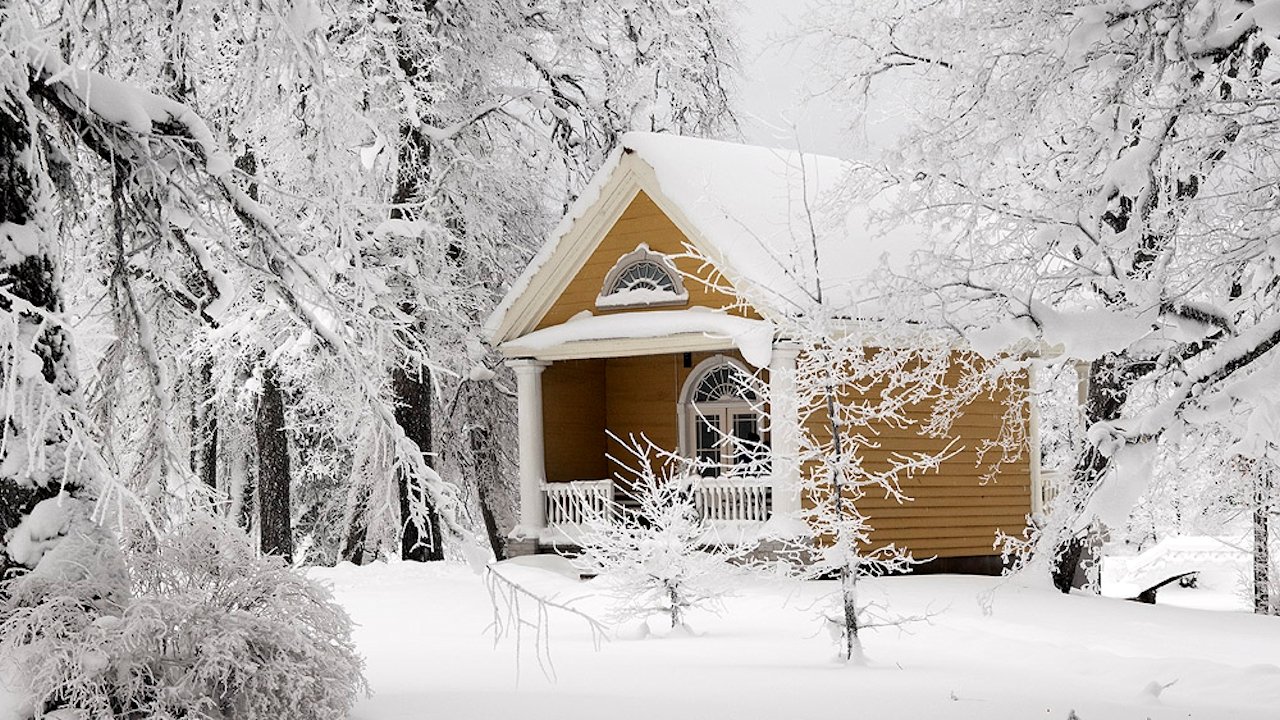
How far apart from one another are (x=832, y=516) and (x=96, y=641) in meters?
5.26

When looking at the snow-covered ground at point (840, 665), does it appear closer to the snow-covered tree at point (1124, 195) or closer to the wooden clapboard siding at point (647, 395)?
the snow-covered tree at point (1124, 195)

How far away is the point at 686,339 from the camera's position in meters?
16.9

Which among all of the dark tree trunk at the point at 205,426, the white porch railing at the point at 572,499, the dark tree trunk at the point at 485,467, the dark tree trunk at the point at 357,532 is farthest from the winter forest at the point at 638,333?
the dark tree trunk at the point at 357,532

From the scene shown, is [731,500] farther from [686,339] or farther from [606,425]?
[606,425]

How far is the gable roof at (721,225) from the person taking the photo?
628 inches

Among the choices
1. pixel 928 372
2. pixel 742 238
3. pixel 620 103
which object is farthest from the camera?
pixel 620 103

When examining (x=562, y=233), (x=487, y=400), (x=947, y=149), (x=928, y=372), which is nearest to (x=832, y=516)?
(x=928, y=372)

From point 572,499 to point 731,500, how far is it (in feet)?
7.04

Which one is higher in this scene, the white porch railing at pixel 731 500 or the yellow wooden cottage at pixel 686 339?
the yellow wooden cottage at pixel 686 339

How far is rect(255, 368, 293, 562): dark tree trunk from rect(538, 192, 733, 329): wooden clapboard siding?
12.8 feet

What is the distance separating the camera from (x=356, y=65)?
1689 cm

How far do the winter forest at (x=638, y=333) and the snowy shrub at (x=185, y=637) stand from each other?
1.0 inches

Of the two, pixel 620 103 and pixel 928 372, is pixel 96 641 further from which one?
pixel 620 103

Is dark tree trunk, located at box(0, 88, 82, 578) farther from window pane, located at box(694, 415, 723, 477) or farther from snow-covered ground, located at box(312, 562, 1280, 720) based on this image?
window pane, located at box(694, 415, 723, 477)
